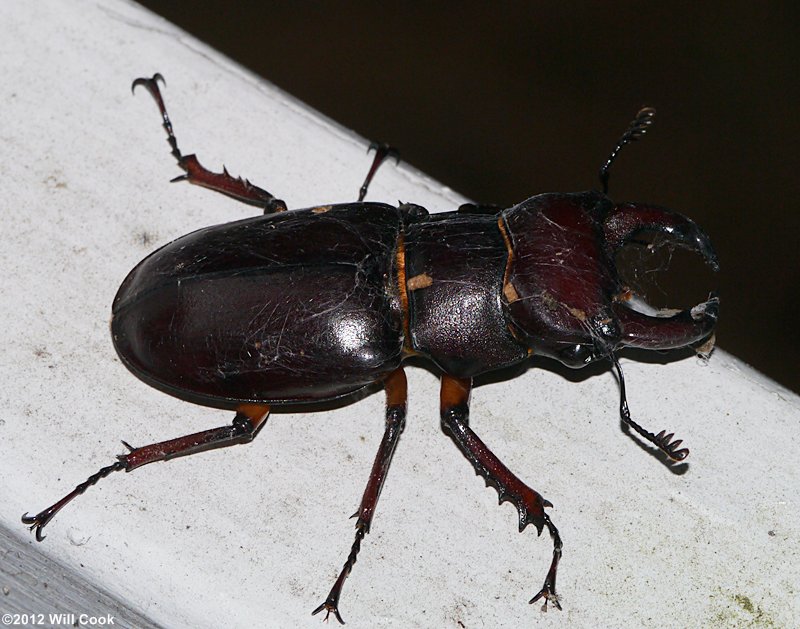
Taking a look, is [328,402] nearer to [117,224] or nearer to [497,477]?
[497,477]

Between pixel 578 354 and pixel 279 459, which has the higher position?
pixel 578 354

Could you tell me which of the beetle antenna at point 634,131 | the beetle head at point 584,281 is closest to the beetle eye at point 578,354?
the beetle head at point 584,281

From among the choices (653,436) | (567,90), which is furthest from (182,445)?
(567,90)

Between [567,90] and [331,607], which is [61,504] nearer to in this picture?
[331,607]

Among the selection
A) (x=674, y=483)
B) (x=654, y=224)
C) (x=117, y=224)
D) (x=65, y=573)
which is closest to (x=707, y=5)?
(x=654, y=224)

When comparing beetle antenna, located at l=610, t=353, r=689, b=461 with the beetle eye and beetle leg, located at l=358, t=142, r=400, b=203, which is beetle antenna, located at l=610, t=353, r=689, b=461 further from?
beetle leg, located at l=358, t=142, r=400, b=203

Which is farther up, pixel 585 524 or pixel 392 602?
pixel 585 524
